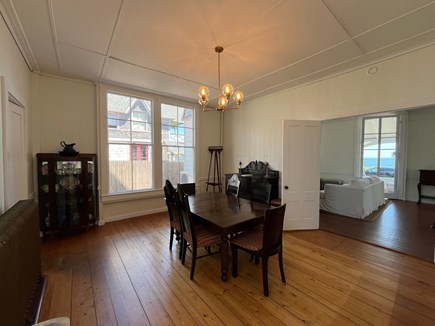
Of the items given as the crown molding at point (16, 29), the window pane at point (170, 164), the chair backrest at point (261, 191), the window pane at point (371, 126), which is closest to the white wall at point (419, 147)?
the window pane at point (371, 126)

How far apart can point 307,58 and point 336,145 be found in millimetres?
5292

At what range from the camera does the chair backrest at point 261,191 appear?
3.05 meters

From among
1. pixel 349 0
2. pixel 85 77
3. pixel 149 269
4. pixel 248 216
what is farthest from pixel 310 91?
pixel 85 77

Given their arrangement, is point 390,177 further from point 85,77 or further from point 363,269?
point 85,77

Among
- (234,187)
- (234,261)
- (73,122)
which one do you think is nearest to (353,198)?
(234,187)

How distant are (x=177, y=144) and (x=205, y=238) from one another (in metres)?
3.37

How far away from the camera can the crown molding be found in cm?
199

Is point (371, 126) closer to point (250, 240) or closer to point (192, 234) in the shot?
point (250, 240)

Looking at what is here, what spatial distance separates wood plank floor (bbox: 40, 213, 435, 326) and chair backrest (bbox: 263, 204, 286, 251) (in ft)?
1.62

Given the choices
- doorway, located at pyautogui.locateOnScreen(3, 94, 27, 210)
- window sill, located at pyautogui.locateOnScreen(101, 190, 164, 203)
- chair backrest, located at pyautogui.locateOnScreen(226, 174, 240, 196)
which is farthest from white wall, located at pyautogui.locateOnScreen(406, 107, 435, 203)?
doorway, located at pyautogui.locateOnScreen(3, 94, 27, 210)

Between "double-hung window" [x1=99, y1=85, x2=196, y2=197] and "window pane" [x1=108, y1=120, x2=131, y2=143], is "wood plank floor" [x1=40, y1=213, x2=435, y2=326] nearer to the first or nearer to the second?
"double-hung window" [x1=99, y1=85, x2=196, y2=197]

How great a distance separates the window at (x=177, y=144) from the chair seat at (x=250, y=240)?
3.16m

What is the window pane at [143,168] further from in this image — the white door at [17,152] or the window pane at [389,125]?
the window pane at [389,125]

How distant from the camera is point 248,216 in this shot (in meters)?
2.34
